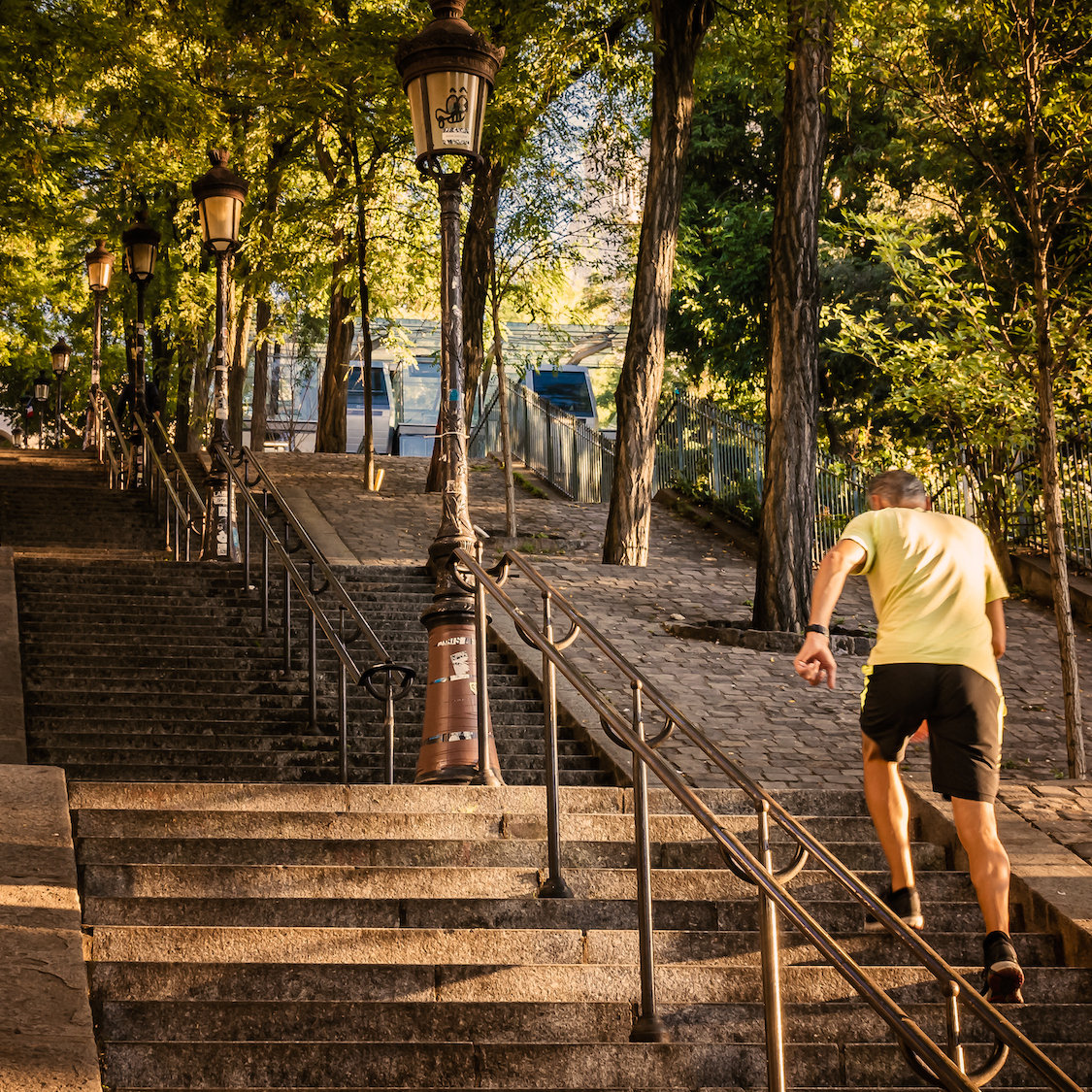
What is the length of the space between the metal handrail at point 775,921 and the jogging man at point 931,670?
762 millimetres

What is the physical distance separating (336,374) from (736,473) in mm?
9828

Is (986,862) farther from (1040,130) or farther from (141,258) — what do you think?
(141,258)

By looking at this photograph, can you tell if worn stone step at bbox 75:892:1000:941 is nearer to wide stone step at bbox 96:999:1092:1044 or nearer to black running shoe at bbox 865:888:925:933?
black running shoe at bbox 865:888:925:933

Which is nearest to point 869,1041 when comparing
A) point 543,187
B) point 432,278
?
point 543,187

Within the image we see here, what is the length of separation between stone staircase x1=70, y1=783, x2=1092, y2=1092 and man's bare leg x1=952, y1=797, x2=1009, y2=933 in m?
0.34

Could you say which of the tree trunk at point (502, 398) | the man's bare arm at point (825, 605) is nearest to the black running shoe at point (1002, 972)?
the man's bare arm at point (825, 605)

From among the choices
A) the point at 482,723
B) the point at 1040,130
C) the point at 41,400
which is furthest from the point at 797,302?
the point at 41,400

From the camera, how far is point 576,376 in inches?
1625

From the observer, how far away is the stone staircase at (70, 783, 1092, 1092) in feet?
13.2

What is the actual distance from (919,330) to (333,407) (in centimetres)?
1138

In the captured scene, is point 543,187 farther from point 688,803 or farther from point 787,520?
point 688,803

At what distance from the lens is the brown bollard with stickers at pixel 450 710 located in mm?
6914

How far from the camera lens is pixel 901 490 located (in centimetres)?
546

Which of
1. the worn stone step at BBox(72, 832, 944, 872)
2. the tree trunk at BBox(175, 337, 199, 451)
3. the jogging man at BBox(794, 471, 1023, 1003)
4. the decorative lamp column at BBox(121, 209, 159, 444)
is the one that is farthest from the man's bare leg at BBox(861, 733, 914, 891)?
the tree trunk at BBox(175, 337, 199, 451)
